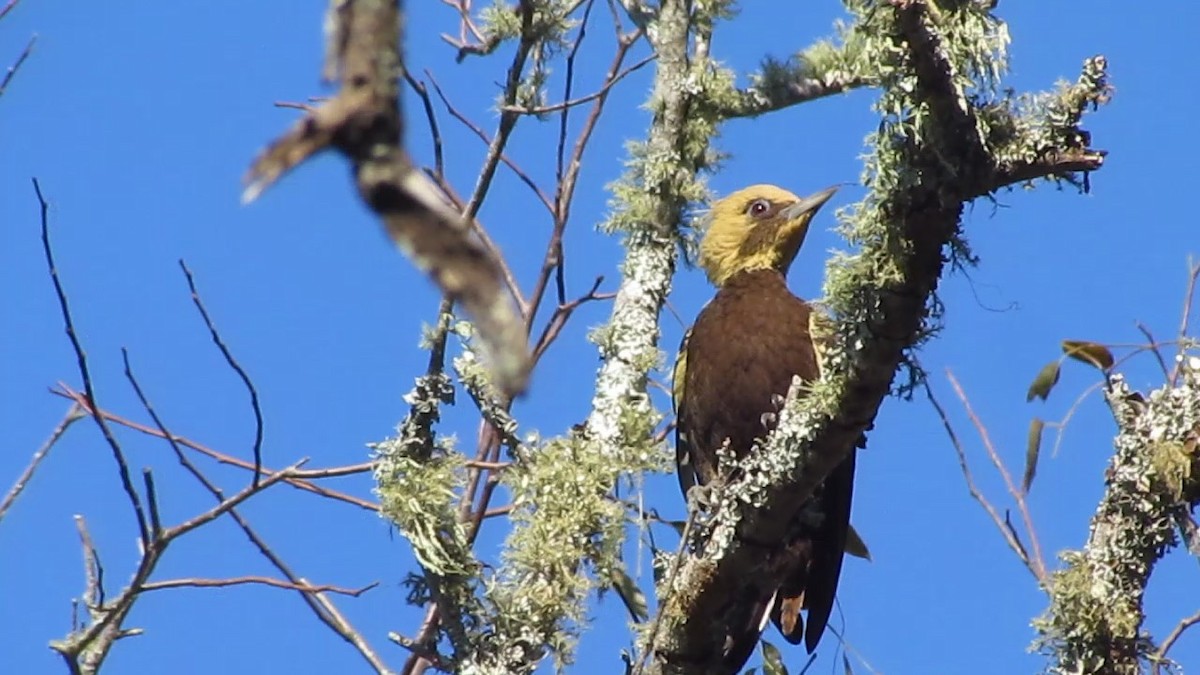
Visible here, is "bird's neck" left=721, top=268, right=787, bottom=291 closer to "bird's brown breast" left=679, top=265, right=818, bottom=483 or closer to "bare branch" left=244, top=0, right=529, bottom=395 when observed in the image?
"bird's brown breast" left=679, top=265, right=818, bottom=483

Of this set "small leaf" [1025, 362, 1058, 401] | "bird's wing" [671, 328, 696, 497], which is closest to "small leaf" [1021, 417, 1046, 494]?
"small leaf" [1025, 362, 1058, 401]

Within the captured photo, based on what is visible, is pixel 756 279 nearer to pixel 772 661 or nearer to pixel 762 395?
pixel 762 395

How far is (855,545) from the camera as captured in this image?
4.52 m

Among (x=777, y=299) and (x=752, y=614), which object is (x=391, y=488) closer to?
(x=752, y=614)

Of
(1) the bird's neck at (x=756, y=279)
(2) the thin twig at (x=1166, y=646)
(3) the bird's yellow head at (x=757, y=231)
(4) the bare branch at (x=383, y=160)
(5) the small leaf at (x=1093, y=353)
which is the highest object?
(3) the bird's yellow head at (x=757, y=231)

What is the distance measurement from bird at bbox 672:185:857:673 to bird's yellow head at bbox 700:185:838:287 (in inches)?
0.7

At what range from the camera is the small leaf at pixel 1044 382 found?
Answer: 344cm

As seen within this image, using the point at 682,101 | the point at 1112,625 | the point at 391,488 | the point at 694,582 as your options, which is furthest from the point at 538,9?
the point at 1112,625

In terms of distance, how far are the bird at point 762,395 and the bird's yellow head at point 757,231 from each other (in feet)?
0.06

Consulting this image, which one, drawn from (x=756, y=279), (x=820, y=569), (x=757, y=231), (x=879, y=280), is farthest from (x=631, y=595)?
(x=757, y=231)

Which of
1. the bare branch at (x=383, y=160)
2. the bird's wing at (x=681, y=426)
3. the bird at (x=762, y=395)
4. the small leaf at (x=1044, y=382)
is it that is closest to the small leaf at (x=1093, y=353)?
the small leaf at (x=1044, y=382)

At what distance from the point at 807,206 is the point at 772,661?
6.56ft

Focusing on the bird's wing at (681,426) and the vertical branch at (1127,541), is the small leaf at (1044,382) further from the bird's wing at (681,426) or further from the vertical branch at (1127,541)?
the bird's wing at (681,426)

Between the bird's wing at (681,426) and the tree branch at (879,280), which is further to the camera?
the bird's wing at (681,426)
